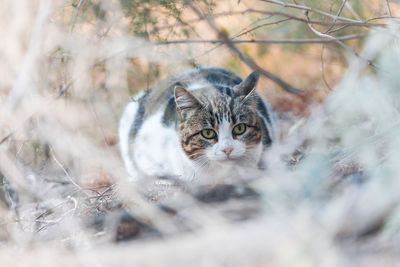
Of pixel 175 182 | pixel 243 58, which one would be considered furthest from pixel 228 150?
pixel 243 58

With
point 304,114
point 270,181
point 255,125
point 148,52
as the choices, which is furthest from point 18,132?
point 304,114

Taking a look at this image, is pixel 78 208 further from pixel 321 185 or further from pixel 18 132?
pixel 321 185

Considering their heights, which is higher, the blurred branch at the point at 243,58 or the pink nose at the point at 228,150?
the blurred branch at the point at 243,58

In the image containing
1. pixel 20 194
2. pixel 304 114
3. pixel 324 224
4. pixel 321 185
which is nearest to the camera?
pixel 324 224

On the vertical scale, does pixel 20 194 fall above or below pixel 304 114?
below

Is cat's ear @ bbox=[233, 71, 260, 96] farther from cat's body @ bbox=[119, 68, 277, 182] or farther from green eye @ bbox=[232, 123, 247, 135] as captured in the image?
green eye @ bbox=[232, 123, 247, 135]

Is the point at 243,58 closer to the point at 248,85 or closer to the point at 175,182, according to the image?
the point at 248,85

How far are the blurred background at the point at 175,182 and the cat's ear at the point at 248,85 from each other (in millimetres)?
252

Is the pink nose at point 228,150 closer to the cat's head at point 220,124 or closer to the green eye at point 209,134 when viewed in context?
the cat's head at point 220,124

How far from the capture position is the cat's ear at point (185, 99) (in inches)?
87.4

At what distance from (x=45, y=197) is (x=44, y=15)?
3.72ft

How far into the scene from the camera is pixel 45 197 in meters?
2.52

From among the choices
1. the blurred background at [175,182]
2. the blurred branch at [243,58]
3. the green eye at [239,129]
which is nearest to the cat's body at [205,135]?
the green eye at [239,129]

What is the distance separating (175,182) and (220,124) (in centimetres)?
41
